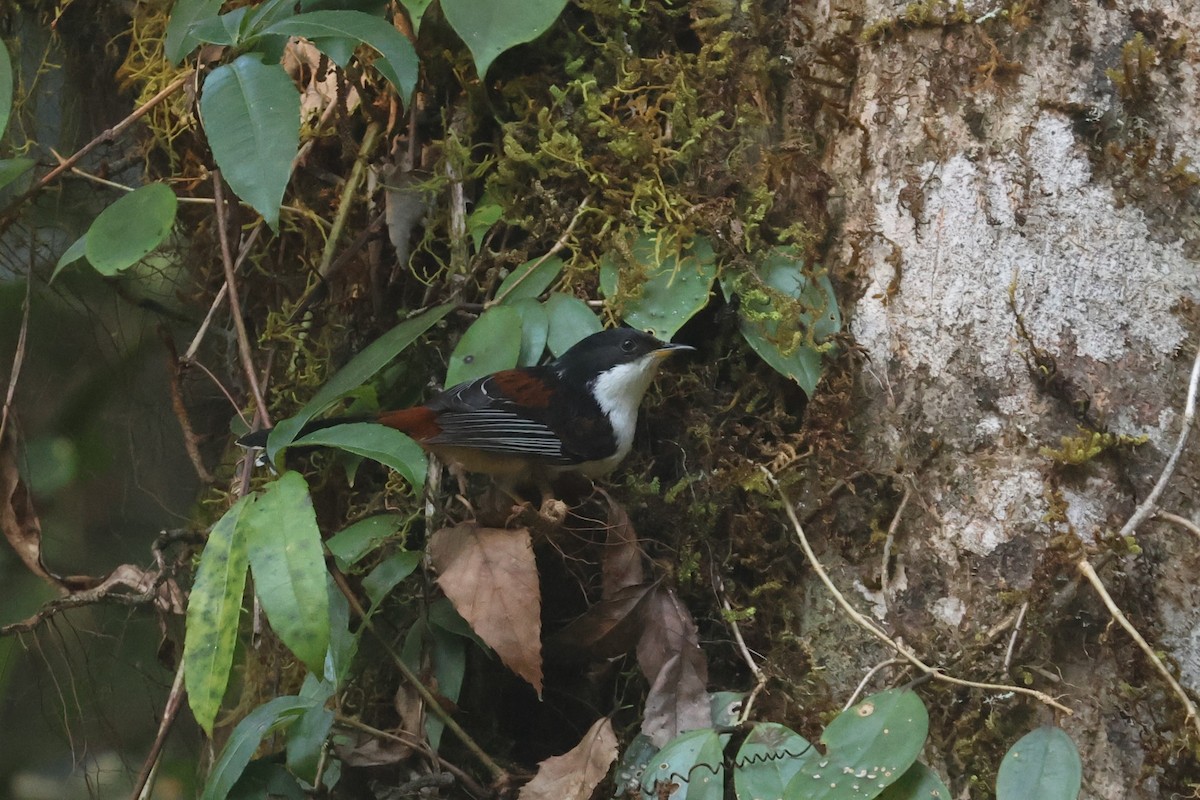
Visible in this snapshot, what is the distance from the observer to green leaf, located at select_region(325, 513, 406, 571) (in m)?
Result: 2.45

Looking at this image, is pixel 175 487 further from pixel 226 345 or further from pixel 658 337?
pixel 658 337

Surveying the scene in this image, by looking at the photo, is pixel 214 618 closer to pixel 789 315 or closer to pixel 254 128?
pixel 254 128

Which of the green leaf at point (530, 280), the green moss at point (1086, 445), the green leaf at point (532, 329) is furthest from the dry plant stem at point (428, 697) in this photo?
the green moss at point (1086, 445)

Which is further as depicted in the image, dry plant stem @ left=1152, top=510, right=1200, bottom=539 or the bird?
the bird

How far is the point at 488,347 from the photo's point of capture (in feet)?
8.30

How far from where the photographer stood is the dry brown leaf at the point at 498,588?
2.09m

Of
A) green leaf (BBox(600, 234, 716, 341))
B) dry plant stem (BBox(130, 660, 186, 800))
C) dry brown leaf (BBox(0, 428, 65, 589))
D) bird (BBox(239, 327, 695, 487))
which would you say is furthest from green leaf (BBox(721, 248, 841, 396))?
dry brown leaf (BBox(0, 428, 65, 589))

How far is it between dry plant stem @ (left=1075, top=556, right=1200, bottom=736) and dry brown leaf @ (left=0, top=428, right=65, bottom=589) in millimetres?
2349

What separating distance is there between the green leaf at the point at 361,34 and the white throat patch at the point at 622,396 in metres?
0.84

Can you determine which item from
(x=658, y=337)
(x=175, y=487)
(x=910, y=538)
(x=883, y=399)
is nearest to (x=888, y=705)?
(x=910, y=538)

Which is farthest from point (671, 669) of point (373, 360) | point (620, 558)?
point (373, 360)

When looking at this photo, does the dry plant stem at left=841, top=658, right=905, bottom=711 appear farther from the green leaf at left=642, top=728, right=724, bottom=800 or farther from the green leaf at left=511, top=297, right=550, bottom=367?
the green leaf at left=511, top=297, right=550, bottom=367

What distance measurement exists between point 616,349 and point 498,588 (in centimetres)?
69

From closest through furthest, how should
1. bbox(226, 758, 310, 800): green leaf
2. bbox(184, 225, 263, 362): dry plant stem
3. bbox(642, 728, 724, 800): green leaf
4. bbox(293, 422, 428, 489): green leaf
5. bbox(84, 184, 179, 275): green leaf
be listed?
1. bbox(293, 422, 428, 489): green leaf
2. bbox(642, 728, 724, 800): green leaf
3. bbox(226, 758, 310, 800): green leaf
4. bbox(84, 184, 179, 275): green leaf
5. bbox(184, 225, 263, 362): dry plant stem
